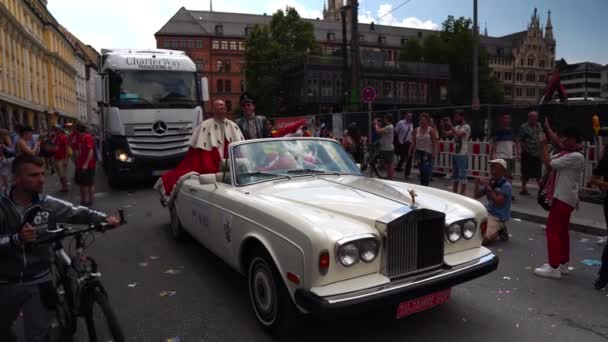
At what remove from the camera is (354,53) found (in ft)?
57.7

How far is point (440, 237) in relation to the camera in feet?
11.7

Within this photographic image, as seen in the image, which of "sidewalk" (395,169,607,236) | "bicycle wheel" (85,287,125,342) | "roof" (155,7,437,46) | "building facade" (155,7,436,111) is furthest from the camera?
"roof" (155,7,437,46)

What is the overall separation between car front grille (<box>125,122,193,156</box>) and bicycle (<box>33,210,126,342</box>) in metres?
8.09

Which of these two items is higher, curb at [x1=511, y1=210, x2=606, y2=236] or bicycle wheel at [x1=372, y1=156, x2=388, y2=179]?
bicycle wheel at [x1=372, y1=156, x2=388, y2=179]

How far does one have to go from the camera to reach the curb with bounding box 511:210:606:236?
23.2 feet

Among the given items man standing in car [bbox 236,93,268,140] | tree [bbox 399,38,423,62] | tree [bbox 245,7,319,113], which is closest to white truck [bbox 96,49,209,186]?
man standing in car [bbox 236,93,268,140]

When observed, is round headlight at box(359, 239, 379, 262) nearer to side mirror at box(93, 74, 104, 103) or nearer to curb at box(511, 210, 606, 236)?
curb at box(511, 210, 606, 236)

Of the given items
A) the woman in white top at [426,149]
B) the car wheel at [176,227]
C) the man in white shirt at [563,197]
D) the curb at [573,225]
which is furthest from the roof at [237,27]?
the man in white shirt at [563,197]

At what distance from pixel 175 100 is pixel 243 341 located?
9.18 m

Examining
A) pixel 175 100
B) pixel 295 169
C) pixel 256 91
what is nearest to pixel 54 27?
pixel 256 91

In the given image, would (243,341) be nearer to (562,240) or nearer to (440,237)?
(440,237)

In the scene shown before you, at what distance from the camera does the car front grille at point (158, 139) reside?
11.3m

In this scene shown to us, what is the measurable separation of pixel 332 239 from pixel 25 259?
75.8 inches

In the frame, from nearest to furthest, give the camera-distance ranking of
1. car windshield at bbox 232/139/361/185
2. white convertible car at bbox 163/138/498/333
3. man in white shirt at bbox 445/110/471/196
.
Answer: white convertible car at bbox 163/138/498/333 < car windshield at bbox 232/139/361/185 < man in white shirt at bbox 445/110/471/196
